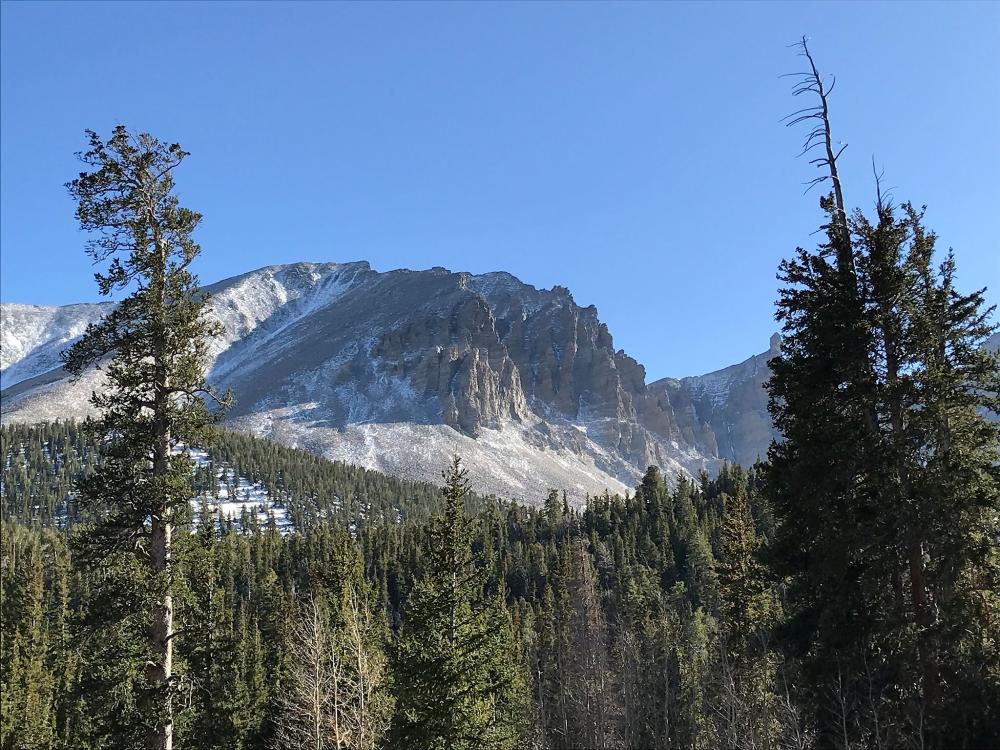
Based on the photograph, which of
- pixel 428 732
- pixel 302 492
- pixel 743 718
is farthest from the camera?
pixel 302 492

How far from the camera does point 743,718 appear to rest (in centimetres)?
2731

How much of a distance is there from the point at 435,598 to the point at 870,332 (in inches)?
584

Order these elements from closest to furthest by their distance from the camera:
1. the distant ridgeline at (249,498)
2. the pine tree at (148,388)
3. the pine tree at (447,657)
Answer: the pine tree at (148,388) < the pine tree at (447,657) < the distant ridgeline at (249,498)

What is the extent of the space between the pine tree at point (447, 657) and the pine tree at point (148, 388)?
400 inches

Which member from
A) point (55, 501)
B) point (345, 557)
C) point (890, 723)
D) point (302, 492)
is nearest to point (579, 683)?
point (345, 557)

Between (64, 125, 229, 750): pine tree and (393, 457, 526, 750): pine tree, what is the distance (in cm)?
1016

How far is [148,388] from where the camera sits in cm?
1341

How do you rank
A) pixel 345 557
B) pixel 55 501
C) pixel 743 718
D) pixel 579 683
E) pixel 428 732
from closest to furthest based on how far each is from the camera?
1. pixel 428 732
2. pixel 743 718
3. pixel 345 557
4. pixel 579 683
5. pixel 55 501

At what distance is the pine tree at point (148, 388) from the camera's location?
41.8ft

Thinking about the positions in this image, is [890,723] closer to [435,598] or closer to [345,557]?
[435,598]

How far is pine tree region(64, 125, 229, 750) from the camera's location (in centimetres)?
1274

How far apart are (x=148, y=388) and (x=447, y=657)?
41.9 ft

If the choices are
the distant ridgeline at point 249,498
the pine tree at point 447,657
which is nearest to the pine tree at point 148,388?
the pine tree at point 447,657

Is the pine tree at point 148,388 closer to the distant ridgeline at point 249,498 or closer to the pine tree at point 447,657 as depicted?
the pine tree at point 447,657
